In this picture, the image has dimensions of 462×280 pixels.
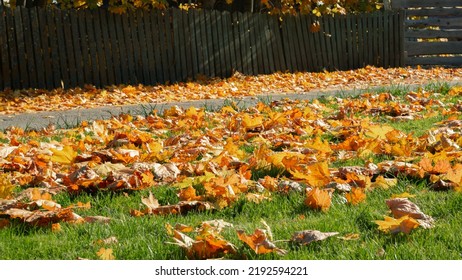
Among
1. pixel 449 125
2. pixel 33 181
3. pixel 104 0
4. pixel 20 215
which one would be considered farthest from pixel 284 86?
pixel 20 215

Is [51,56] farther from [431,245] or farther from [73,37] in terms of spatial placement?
[431,245]

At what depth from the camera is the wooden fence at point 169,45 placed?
13.4 metres

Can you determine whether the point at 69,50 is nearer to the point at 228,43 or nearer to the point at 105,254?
the point at 228,43

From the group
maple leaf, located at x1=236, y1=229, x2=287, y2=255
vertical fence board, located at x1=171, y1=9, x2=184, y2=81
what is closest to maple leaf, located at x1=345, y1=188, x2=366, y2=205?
maple leaf, located at x1=236, y1=229, x2=287, y2=255

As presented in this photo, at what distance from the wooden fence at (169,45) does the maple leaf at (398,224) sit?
11.3 meters

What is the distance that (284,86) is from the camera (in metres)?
14.0

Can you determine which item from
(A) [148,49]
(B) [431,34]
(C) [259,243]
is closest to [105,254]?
(C) [259,243]

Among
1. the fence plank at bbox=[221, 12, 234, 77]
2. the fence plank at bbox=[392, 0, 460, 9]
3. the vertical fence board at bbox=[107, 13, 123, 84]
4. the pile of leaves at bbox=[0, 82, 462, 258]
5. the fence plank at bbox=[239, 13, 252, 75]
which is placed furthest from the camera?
the fence plank at bbox=[392, 0, 460, 9]

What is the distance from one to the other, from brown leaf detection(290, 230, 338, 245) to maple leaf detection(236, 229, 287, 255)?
0.13 metres

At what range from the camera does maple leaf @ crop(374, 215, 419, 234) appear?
2.96 m

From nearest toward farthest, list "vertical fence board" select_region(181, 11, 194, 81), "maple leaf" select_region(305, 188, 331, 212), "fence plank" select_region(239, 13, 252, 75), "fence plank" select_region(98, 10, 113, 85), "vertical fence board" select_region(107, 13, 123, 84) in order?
"maple leaf" select_region(305, 188, 331, 212) < "fence plank" select_region(98, 10, 113, 85) < "vertical fence board" select_region(107, 13, 123, 84) < "vertical fence board" select_region(181, 11, 194, 81) < "fence plank" select_region(239, 13, 252, 75)

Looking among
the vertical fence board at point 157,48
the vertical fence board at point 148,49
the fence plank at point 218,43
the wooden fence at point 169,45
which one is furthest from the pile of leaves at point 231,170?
the fence plank at point 218,43

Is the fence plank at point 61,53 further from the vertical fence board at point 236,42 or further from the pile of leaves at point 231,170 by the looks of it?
the pile of leaves at point 231,170

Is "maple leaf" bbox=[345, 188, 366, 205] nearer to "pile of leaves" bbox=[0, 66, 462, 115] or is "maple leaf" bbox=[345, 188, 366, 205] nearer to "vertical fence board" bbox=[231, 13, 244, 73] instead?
"pile of leaves" bbox=[0, 66, 462, 115]
